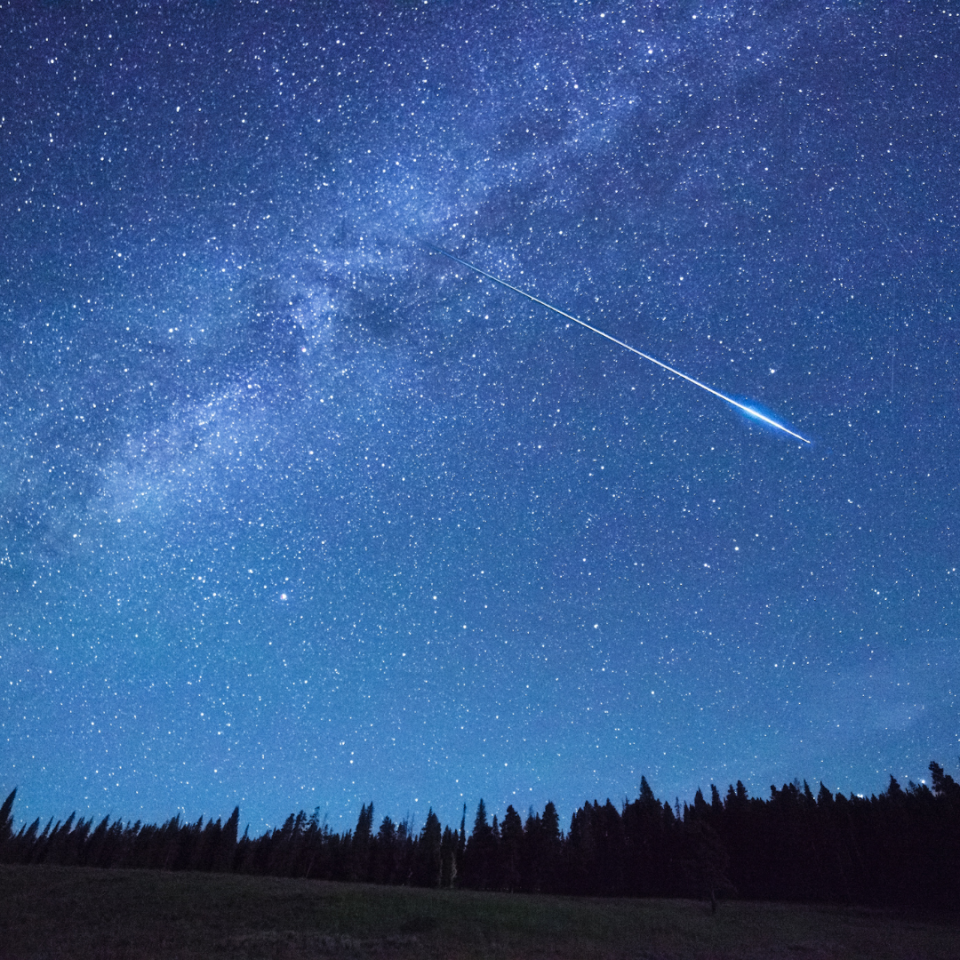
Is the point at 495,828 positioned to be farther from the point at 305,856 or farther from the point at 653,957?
the point at 653,957

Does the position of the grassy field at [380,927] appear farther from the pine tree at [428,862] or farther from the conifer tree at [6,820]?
the conifer tree at [6,820]

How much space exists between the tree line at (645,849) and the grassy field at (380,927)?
31.3 feet

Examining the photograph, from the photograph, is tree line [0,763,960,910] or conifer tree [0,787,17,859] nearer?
tree line [0,763,960,910]

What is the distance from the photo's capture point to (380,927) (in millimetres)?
28703

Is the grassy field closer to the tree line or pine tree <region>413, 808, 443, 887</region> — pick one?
the tree line

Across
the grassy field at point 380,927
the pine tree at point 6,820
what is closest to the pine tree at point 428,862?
the grassy field at point 380,927

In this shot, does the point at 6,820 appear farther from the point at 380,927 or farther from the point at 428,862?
the point at 380,927

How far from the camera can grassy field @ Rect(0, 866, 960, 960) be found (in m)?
22.9

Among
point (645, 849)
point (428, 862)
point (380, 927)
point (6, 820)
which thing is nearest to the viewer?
point (380, 927)

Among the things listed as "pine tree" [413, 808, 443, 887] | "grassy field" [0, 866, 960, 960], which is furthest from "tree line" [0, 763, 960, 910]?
"grassy field" [0, 866, 960, 960]

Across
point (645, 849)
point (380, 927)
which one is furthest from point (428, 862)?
point (380, 927)

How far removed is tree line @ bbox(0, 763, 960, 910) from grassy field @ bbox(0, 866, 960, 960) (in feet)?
31.3

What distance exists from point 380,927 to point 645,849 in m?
46.5

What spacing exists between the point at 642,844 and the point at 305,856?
48225 millimetres
